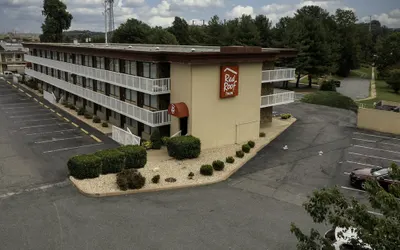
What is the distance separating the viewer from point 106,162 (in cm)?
2344

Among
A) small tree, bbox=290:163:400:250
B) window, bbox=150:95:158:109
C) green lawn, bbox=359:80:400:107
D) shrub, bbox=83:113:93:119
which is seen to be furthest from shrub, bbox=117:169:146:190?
green lawn, bbox=359:80:400:107

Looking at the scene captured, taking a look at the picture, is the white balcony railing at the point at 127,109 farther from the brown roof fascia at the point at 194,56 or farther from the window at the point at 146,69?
the brown roof fascia at the point at 194,56

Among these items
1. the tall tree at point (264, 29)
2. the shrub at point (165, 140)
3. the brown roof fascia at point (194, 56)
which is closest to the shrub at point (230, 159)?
the shrub at point (165, 140)

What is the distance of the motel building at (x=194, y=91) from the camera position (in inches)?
1089

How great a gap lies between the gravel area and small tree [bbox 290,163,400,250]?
13184 millimetres

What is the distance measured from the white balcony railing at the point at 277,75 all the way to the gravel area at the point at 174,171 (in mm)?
7170

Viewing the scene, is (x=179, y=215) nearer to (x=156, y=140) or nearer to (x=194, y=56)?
(x=156, y=140)

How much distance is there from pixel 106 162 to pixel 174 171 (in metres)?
4.33

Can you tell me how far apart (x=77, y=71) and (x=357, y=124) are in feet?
101

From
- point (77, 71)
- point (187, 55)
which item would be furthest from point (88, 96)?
point (187, 55)

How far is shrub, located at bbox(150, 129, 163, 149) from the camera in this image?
29.5m

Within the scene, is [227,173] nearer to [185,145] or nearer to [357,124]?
[185,145]

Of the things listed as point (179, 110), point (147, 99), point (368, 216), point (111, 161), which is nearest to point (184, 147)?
point (179, 110)

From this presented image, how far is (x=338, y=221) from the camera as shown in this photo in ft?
31.2
